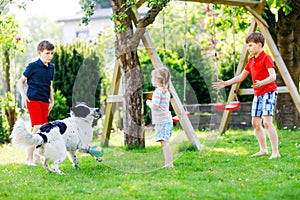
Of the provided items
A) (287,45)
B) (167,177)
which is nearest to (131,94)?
(167,177)

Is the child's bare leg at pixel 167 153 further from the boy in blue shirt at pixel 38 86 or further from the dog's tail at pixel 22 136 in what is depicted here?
the boy in blue shirt at pixel 38 86

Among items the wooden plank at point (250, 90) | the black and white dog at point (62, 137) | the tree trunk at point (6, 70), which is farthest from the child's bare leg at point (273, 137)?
the tree trunk at point (6, 70)

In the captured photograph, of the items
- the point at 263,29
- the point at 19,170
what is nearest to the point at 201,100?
the point at 263,29

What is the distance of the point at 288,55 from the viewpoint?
9125 mm

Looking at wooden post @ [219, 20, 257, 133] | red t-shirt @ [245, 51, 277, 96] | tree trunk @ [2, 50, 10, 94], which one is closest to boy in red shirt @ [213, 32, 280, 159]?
red t-shirt @ [245, 51, 277, 96]

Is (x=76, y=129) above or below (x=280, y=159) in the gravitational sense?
above

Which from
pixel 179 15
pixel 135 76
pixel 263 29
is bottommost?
pixel 135 76

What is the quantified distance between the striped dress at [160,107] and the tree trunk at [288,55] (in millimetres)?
4562

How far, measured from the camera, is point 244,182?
14.7 ft

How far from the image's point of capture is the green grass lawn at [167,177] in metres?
4.07

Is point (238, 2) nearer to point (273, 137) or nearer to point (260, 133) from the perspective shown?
point (260, 133)

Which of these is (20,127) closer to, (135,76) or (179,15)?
(135,76)

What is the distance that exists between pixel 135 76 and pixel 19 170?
210 centimetres

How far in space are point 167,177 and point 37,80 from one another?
223 centimetres
